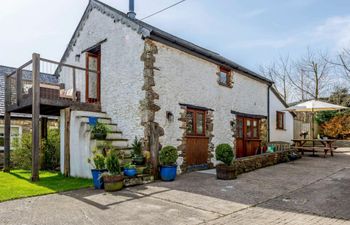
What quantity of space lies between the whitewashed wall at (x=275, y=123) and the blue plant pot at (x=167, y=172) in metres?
9.25

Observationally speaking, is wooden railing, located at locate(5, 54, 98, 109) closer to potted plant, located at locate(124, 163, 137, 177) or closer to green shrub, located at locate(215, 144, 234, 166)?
potted plant, located at locate(124, 163, 137, 177)

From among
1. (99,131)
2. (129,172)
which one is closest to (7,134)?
(99,131)

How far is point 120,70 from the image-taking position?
10.6m

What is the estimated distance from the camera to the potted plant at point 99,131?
919 cm

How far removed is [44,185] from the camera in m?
8.44

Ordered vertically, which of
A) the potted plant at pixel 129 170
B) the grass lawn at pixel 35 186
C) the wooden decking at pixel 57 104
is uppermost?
the wooden decking at pixel 57 104

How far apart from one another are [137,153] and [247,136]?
704 cm

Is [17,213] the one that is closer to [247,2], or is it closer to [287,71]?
[247,2]

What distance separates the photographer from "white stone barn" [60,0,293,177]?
31.7ft

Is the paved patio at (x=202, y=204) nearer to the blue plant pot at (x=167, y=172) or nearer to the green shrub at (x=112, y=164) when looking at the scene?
the blue plant pot at (x=167, y=172)

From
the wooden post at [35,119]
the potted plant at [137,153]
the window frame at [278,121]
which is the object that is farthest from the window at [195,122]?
the window frame at [278,121]

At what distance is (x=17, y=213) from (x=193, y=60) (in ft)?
26.5

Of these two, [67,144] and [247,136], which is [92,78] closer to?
[67,144]

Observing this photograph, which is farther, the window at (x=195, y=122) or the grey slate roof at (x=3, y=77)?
the grey slate roof at (x=3, y=77)
